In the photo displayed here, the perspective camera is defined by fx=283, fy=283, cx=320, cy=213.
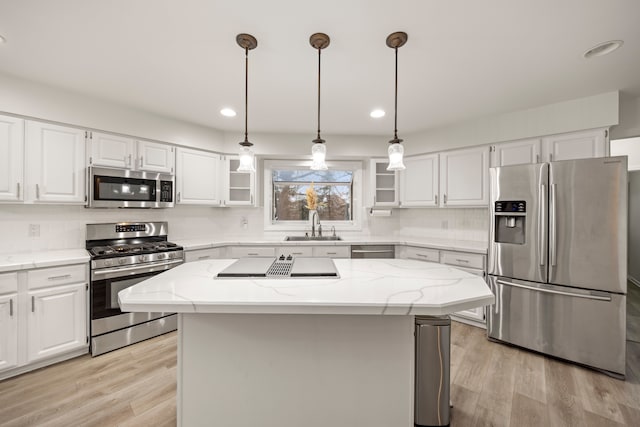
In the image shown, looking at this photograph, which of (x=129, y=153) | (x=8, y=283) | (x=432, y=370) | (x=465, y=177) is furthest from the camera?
(x=465, y=177)

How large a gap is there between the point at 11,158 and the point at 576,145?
5000mm

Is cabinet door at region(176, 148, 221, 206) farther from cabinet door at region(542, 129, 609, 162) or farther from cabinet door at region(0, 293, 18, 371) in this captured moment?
cabinet door at region(542, 129, 609, 162)

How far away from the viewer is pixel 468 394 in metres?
1.97

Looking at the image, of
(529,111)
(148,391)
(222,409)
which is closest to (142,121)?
(148,391)

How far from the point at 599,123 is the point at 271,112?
10.3 feet

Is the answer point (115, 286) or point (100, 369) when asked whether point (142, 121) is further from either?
point (100, 369)

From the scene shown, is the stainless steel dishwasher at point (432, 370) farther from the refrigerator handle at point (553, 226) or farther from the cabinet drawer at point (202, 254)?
the cabinet drawer at point (202, 254)

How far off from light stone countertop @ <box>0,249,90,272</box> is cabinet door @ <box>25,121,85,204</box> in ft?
1.54

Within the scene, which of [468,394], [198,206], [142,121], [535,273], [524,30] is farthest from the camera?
[198,206]

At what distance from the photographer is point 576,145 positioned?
272cm

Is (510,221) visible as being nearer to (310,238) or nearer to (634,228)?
(310,238)

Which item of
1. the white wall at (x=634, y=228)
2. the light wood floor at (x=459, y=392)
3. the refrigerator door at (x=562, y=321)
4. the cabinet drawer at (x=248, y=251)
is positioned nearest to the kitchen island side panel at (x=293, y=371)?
the light wood floor at (x=459, y=392)

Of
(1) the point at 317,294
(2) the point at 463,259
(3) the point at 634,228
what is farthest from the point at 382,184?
(3) the point at 634,228

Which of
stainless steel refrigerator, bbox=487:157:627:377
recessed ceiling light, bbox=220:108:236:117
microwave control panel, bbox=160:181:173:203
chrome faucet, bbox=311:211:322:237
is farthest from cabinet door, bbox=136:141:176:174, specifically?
stainless steel refrigerator, bbox=487:157:627:377
